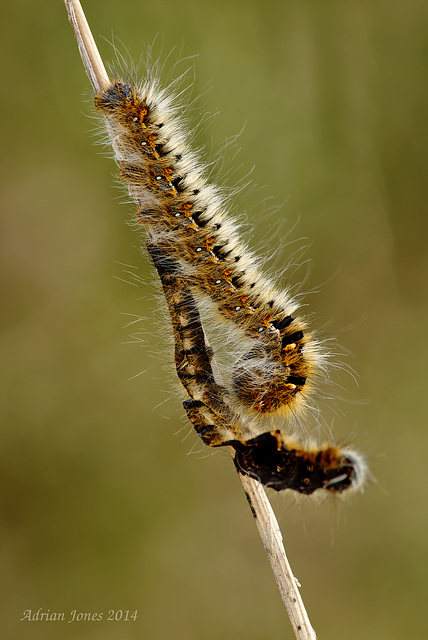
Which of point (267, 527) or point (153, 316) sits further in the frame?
point (153, 316)

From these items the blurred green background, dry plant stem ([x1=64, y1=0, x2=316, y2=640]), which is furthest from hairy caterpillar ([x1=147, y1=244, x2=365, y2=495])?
the blurred green background

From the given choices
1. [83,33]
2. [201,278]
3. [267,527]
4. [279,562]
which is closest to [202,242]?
[201,278]

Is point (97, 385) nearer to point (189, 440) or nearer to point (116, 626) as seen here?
point (189, 440)

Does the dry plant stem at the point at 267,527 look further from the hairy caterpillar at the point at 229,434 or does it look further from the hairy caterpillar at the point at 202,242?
the hairy caterpillar at the point at 202,242

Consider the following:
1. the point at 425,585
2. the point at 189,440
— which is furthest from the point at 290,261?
the point at 425,585

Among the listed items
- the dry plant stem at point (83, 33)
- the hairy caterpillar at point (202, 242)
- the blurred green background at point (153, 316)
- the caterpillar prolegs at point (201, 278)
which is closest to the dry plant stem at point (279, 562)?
the caterpillar prolegs at point (201, 278)

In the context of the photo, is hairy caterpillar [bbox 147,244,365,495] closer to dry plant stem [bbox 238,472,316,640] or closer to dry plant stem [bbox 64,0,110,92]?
dry plant stem [bbox 238,472,316,640]

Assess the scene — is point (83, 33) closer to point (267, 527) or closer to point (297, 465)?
point (297, 465)
